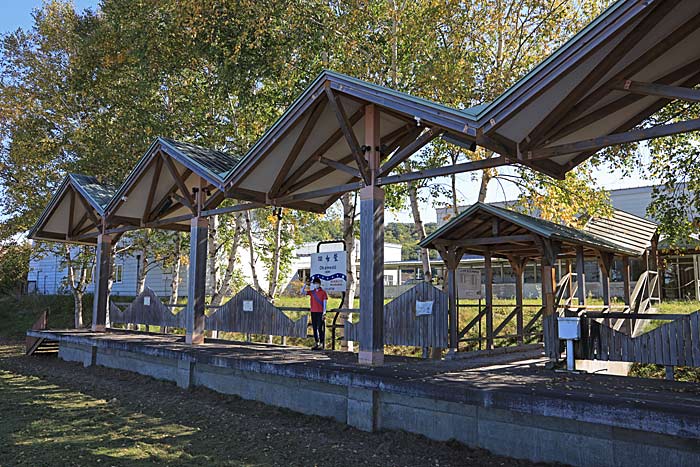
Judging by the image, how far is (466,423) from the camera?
6.88 m

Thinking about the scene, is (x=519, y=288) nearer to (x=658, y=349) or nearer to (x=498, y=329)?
(x=498, y=329)

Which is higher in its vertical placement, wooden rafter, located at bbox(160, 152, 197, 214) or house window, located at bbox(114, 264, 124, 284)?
wooden rafter, located at bbox(160, 152, 197, 214)

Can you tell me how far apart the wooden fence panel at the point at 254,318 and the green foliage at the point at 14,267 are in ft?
50.9

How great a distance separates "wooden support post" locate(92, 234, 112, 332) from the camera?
54.9 ft

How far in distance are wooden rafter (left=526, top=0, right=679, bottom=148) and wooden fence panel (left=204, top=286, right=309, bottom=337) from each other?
630 cm

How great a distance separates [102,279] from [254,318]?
6374mm

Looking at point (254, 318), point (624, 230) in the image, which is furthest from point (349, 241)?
point (624, 230)

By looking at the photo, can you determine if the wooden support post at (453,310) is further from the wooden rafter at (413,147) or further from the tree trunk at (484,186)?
the tree trunk at (484,186)

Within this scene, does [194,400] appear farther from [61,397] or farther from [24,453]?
[24,453]

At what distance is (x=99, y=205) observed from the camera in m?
15.4

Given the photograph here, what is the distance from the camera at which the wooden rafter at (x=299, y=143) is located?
931 centimetres

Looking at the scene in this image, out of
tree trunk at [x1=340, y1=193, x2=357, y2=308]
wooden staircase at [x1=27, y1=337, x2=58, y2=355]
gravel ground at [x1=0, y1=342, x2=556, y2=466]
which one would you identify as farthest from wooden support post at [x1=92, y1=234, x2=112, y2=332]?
tree trunk at [x1=340, y1=193, x2=357, y2=308]

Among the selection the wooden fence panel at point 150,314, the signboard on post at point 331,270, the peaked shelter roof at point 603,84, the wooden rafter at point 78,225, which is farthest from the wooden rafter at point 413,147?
the wooden rafter at point 78,225

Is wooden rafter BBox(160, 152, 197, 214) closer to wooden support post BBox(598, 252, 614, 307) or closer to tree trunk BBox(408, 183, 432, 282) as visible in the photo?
tree trunk BBox(408, 183, 432, 282)
